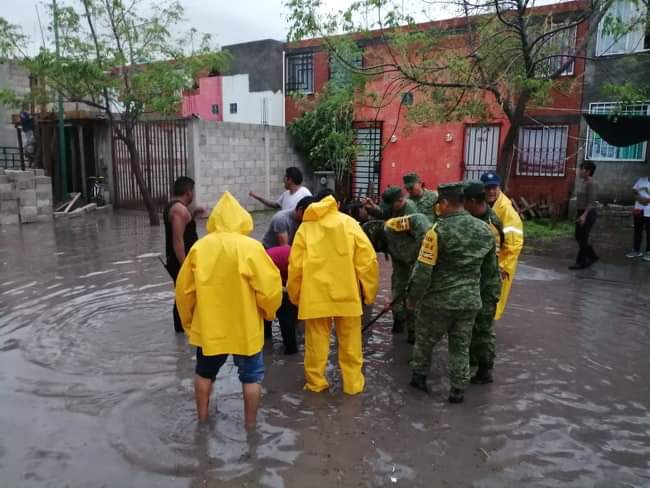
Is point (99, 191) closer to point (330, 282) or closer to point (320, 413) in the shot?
point (330, 282)

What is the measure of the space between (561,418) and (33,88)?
13.3 meters

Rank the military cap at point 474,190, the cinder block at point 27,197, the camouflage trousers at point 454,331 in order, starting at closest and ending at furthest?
the camouflage trousers at point 454,331 → the military cap at point 474,190 → the cinder block at point 27,197

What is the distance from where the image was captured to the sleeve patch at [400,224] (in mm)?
4773

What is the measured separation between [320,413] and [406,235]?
1.85 m

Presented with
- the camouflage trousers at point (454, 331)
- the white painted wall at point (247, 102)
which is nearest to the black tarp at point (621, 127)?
the camouflage trousers at point (454, 331)

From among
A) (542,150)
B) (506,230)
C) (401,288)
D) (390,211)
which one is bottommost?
(401,288)

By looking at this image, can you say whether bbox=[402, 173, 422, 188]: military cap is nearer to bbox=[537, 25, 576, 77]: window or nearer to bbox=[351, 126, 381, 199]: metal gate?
bbox=[537, 25, 576, 77]: window

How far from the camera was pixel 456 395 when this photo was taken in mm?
4035

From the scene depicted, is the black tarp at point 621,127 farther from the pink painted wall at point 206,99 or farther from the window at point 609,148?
the pink painted wall at point 206,99

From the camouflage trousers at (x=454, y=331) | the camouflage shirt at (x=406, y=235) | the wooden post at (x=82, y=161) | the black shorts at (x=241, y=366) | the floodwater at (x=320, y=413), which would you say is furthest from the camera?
the wooden post at (x=82, y=161)

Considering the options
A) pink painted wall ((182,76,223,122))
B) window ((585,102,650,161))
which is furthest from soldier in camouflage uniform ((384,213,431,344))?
pink painted wall ((182,76,223,122))

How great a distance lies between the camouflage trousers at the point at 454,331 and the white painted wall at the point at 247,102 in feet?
51.9

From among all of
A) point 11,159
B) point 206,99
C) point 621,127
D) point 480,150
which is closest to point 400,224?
point 621,127

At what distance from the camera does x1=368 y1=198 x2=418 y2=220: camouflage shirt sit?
17.3ft
